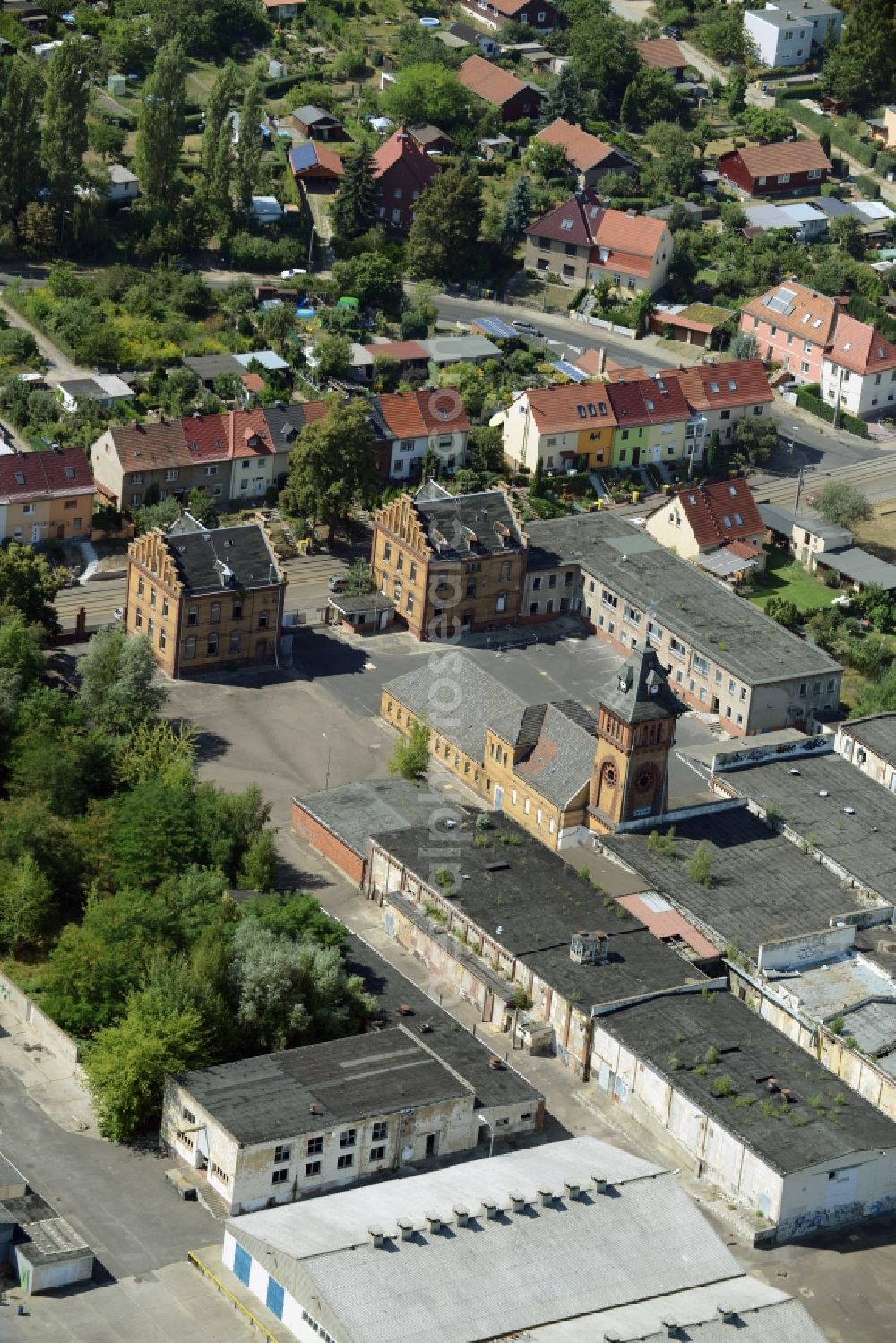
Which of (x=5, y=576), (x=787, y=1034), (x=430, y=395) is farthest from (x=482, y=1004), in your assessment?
(x=430, y=395)

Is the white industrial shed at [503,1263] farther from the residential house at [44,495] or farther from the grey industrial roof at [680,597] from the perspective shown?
the residential house at [44,495]

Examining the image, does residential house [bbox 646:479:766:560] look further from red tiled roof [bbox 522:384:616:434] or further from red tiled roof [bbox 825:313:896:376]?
red tiled roof [bbox 825:313:896:376]

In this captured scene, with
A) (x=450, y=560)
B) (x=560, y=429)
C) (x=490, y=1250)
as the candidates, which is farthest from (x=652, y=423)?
(x=490, y=1250)

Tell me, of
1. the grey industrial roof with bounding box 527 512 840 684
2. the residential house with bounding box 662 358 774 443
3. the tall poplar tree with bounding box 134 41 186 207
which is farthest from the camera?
the tall poplar tree with bounding box 134 41 186 207

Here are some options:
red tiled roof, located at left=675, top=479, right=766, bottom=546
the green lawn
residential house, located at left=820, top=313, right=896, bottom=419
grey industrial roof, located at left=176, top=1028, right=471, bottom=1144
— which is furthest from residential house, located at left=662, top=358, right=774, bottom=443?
grey industrial roof, located at left=176, top=1028, right=471, bottom=1144

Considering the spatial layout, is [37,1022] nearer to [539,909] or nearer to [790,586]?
[539,909]

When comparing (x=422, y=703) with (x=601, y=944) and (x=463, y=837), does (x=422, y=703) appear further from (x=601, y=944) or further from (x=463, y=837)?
(x=601, y=944)
